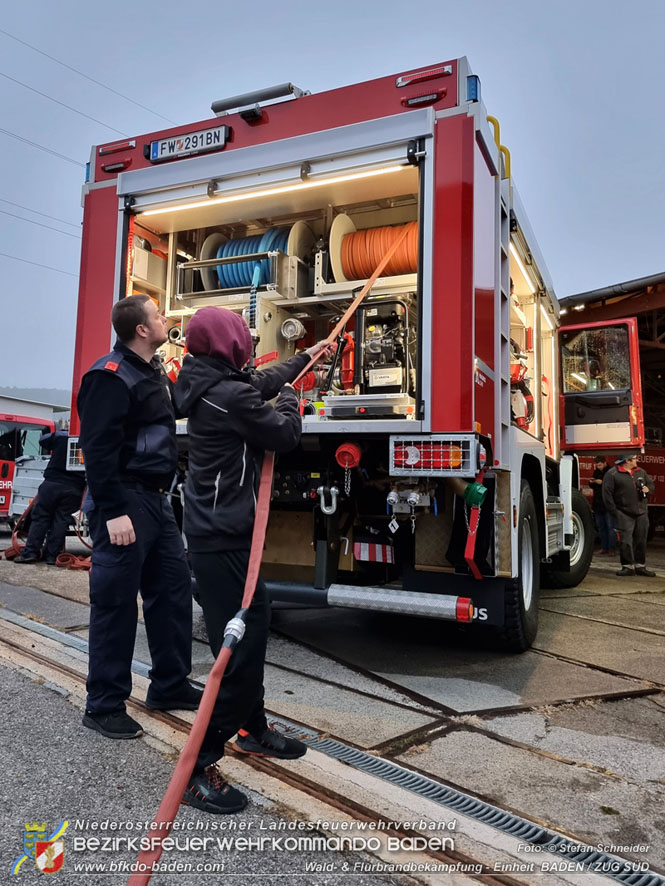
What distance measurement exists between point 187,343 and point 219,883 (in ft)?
5.61

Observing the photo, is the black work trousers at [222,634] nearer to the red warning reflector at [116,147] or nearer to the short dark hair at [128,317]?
the short dark hair at [128,317]

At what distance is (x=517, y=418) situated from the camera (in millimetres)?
5285

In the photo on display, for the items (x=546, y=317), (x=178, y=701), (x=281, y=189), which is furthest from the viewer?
(x=546, y=317)

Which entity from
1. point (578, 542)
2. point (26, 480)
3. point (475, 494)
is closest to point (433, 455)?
point (475, 494)

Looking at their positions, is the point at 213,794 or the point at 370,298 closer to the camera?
the point at 213,794

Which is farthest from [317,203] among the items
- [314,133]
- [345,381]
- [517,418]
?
[517,418]

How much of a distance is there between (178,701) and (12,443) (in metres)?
11.2

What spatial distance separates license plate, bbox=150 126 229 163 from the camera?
4.42 meters

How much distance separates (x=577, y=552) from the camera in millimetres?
8195

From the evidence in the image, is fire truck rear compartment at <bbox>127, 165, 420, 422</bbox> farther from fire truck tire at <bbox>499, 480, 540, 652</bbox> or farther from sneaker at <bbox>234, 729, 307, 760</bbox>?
sneaker at <bbox>234, 729, 307, 760</bbox>

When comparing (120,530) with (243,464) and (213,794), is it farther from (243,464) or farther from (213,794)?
(213,794)

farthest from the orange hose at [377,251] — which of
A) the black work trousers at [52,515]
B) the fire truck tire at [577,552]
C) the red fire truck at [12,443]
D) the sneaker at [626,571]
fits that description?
the red fire truck at [12,443]

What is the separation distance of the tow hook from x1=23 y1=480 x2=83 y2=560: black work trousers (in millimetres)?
5218

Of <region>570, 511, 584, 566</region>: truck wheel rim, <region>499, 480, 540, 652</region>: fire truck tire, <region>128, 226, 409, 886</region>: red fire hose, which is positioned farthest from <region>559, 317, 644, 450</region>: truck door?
<region>128, 226, 409, 886</region>: red fire hose
